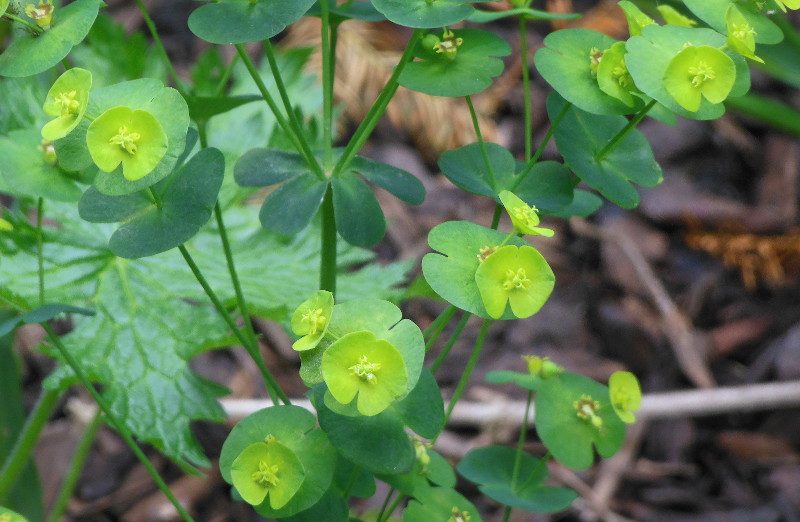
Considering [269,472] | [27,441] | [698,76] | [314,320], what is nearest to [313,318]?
[314,320]

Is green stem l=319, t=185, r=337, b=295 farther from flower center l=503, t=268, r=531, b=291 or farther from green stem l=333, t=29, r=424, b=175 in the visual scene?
flower center l=503, t=268, r=531, b=291

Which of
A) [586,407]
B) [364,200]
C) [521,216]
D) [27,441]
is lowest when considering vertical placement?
[27,441]

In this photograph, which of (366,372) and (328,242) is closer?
(366,372)

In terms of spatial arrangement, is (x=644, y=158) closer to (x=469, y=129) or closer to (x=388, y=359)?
(x=388, y=359)

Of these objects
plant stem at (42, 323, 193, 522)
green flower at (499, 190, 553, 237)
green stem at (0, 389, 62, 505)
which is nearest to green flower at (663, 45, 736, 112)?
green flower at (499, 190, 553, 237)

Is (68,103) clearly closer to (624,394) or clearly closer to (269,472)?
(269,472)

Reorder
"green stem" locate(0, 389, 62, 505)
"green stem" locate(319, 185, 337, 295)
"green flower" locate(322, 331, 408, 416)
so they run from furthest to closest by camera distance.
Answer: "green stem" locate(0, 389, 62, 505), "green stem" locate(319, 185, 337, 295), "green flower" locate(322, 331, 408, 416)
